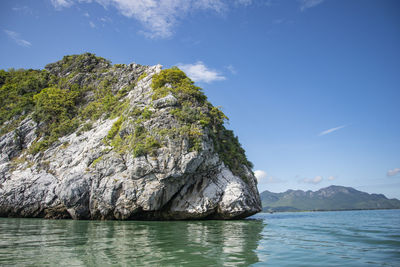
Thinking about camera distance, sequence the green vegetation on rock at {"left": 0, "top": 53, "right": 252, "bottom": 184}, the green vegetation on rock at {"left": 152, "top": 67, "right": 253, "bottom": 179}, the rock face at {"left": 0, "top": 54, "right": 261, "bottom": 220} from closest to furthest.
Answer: the rock face at {"left": 0, "top": 54, "right": 261, "bottom": 220} → the green vegetation on rock at {"left": 0, "top": 53, "right": 252, "bottom": 184} → the green vegetation on rock at {"left": 152, "top": 67, "right": 253, "bottom": 179}

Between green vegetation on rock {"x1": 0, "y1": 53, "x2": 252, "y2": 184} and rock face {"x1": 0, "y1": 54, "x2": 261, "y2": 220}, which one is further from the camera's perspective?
green vegetation on rock {"x1": 0, "y1": 53, "x2": 252, "y2": 184}

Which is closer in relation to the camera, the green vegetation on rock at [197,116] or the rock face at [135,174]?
the rock face at [135,174]

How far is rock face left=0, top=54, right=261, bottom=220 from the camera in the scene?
2152cm

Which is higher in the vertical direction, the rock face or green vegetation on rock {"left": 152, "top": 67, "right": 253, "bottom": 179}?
green vegetation on rock {"left": 152, "top": 67, "right": 253, "bottom": 179}

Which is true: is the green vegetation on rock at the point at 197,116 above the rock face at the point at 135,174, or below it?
above

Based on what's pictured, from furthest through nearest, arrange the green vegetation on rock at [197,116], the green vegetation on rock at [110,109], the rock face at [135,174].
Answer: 1. the green vegetation on rock at [197,116]
2. the green vegetation on rock at [110,109]
3. the rock face at [135,174]

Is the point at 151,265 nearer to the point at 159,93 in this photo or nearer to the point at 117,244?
the point at 117,244

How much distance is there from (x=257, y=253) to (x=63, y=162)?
26755mm

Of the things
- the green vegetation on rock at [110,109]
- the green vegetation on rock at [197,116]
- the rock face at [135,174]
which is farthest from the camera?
the green vegetation on rock at [197,116]

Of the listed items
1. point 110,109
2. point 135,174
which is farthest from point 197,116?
point 110,109

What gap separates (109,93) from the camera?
3928 cm

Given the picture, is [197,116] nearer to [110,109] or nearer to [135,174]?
[135,174]

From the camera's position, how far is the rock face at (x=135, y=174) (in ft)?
70.6

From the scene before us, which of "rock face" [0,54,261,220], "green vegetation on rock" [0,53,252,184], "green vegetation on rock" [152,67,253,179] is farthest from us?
"green vegetation on rock" [152,67,253,179]
